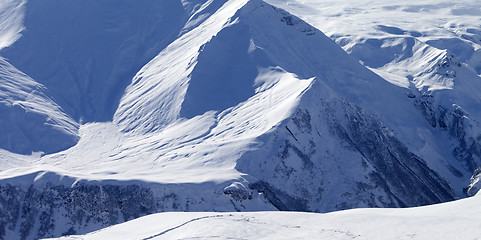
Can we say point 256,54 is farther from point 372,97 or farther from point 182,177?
point 182,177

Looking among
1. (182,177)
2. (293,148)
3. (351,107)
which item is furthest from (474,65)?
(182,177)

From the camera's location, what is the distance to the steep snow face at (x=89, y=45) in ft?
495

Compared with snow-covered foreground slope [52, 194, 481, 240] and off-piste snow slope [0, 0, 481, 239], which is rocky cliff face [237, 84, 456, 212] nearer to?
off-piste snow slope [0, 0, 481, 239]

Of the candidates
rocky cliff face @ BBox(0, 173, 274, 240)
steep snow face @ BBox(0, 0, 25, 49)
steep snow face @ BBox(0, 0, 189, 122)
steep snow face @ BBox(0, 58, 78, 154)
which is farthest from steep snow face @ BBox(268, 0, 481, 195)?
steep snow face @ BBox(0, 0, 25, 49)

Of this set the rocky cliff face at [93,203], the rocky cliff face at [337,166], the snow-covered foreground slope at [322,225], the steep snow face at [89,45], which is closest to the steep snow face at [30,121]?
the steep snow face at [89,45]

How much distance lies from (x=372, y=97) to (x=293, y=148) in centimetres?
3526

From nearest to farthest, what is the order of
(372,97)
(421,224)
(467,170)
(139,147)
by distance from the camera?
(421,224) < (139,147) < (467,170) < (372,97)

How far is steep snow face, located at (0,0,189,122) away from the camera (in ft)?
495

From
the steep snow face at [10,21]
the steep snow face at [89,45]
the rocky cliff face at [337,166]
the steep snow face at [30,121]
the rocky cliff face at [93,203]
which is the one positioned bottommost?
the rocky cliff face at [337,166]

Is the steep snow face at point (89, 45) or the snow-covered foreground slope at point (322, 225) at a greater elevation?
the steep snow face at point (89, 45)

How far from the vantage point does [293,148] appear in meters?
114

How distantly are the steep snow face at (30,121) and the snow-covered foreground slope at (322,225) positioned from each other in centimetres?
5876

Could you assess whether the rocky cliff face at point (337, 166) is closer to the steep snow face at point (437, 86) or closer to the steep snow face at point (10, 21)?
the steep snow face at point (437, 86)

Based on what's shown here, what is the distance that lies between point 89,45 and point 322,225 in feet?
350
